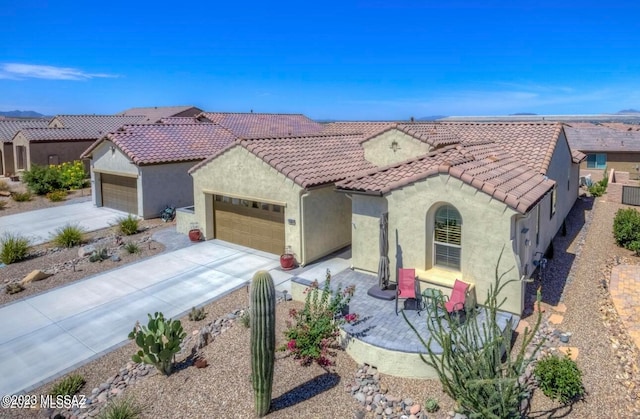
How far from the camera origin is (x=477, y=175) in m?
12.6

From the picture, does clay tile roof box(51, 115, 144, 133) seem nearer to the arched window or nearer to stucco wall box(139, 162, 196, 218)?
stucco wall box(139, 162, 196, 218)

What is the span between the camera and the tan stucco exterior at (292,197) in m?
16.8

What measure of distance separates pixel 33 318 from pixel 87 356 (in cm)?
341

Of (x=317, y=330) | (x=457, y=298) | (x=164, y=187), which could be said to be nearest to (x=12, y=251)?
(x=164, y=187)

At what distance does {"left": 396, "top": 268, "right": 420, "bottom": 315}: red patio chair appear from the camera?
1239 centimetres

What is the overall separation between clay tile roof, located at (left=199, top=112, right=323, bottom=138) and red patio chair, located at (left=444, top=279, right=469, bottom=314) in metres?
24.4

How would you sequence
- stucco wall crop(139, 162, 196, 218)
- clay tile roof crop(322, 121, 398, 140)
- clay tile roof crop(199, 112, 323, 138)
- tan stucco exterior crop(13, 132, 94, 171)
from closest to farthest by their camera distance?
stucco wall crop(139, 162, 196, 218), clay tile roof crop(322, 121, 398, 140), clay tile roof crop(199, 112, 323, 138), tan stucco exterior crop(13, 132, 94, 171)

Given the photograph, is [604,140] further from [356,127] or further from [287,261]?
[287,261]

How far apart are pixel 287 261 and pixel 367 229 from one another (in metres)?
3.37


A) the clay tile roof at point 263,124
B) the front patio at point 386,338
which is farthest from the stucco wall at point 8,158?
the front patio at point 386,338

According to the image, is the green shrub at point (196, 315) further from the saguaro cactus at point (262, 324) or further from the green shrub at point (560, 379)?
the green shrub at point (560, 379)

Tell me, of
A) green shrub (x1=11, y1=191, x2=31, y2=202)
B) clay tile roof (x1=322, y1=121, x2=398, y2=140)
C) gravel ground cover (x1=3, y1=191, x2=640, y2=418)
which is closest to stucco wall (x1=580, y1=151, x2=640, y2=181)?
clay tile roof (x1=322, y1=121, x2=398, y2=140)

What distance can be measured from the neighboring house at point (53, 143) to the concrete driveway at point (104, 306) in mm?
27093

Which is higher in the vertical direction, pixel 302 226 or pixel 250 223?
pixel 302 226
